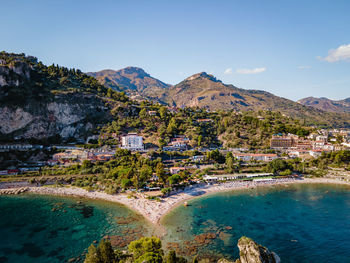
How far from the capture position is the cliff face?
56.1 meters

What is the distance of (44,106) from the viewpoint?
6094 cm

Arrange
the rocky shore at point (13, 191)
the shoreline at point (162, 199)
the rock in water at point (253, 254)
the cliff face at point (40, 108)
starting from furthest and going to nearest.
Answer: the cliff face at point (40, 108) < the rocky shore at point (13, 191) < the shoreline at point (162, 199) < the rock in water at point (253, 254)

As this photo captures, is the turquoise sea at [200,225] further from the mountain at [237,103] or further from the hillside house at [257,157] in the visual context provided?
the mountain at [237,103]

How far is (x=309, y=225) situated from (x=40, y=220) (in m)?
35.9

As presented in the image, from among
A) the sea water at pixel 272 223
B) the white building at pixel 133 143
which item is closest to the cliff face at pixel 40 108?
the white building at pixel 133 143

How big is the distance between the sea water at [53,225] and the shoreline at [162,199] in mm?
1429

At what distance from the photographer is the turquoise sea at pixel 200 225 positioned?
72.0 ft

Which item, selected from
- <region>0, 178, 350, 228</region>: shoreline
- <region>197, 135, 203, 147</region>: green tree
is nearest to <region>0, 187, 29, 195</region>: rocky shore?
<region>0, 178, 350, 228</region>: shoreline

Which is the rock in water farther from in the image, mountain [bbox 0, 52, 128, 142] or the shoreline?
mountain [bbox 0, 52, 128, 142]

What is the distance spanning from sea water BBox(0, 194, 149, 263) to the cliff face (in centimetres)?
2715

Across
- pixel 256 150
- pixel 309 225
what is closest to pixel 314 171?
pixel 256 150

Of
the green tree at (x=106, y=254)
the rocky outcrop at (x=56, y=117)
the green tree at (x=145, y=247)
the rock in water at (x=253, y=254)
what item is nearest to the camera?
the rock in water at (x=253, y=254)

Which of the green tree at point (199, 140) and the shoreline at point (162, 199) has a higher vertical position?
the green tree at point (199, 140)

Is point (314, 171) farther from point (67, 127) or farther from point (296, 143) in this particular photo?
point (67, 127)
